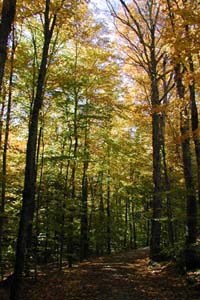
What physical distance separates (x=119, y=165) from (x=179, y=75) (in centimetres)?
1369

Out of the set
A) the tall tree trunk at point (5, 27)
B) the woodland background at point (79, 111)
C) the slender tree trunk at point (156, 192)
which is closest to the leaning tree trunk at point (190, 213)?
the woodland background at point (79, 111)

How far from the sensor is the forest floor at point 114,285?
850 cm

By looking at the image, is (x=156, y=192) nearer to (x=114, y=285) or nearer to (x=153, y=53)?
(x=114, y=285)

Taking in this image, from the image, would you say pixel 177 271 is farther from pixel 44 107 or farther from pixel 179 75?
pixel 44 107

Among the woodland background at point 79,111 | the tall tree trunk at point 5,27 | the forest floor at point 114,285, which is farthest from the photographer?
the woodland background at point 79,111

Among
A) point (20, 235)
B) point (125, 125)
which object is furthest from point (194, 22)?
point (125, 125)

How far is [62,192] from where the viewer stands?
13922 millimetres

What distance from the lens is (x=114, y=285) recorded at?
9734mm

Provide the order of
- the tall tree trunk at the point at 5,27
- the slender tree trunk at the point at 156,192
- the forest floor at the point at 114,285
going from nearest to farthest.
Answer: the tall tree trunk at the point at 5,27
the forest floor at the point at 114,285
the slender tree trunk at the point at 156,192

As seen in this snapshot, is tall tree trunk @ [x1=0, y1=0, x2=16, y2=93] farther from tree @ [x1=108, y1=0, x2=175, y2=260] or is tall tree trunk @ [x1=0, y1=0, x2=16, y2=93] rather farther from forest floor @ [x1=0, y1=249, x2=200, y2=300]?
→ tree @ [x1=108, y1=0, x2=175, y2=260]

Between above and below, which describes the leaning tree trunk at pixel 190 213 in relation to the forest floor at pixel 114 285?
above

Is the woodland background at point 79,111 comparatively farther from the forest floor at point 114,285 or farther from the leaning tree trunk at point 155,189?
the forest floor at point 114,285

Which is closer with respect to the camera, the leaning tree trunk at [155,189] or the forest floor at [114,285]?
the forest floor at [114,285]

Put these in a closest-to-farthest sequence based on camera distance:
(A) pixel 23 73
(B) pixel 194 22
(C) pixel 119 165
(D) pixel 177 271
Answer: (B) pixel 194 22
(D) pixel 177 271
(A) pixel 23 73
(C) pixel 119 165
